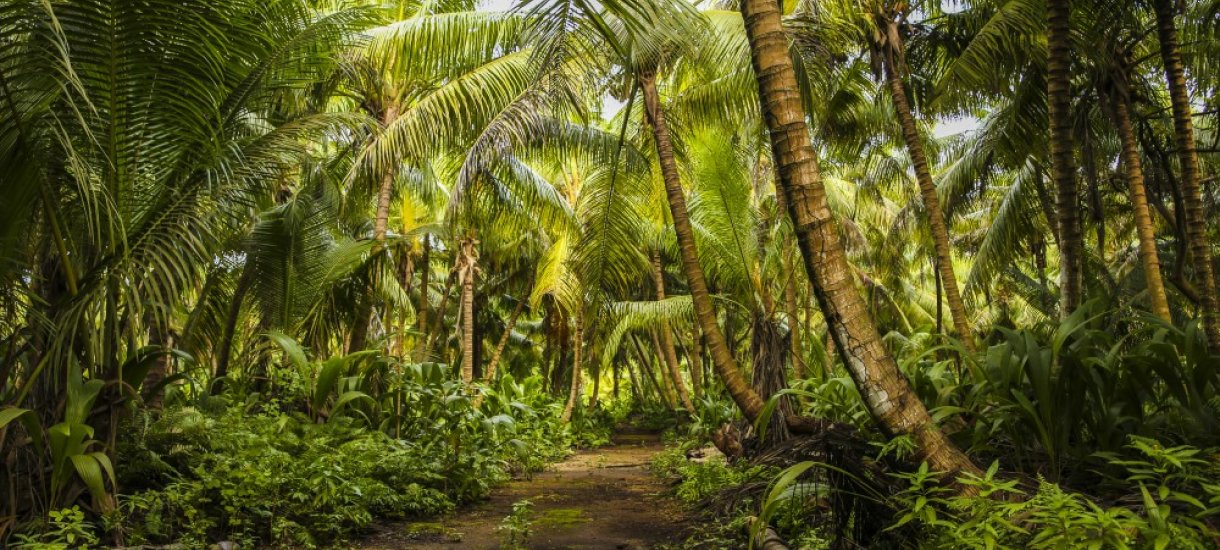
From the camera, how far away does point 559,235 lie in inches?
621

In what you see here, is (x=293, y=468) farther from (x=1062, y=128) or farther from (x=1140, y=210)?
(x=1140, y=210)

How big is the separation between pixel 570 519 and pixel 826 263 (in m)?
3.88

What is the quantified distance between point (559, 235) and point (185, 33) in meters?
11.2

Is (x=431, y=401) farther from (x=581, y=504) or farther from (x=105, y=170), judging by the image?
(x=105, y=170)

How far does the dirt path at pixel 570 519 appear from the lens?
562 centimetres

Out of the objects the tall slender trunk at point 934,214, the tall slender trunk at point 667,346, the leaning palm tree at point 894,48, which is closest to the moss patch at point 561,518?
the tall slender trunk at point 934,214

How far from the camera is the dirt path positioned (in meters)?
5.62

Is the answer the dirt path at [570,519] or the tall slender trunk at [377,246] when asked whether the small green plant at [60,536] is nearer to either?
the dirt path at [570,519]

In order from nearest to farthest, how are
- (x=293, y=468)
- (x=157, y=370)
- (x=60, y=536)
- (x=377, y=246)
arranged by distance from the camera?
(x=60, y=536), (x=293, y=468), (x=157, y=370), (x=377, y=246)

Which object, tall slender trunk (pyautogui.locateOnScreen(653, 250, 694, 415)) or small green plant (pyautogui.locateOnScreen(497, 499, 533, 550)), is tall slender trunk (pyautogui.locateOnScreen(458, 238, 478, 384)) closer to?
tall slender trunk (pyautogui.locateOnScreen(653, 250, 694, 415))

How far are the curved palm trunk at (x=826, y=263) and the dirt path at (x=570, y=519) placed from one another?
2434 mm

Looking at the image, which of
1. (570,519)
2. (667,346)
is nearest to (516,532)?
(570,519)

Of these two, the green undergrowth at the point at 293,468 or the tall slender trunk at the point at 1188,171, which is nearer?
the green undergrowth at the point at 293,468

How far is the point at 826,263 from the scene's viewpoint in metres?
3.68
